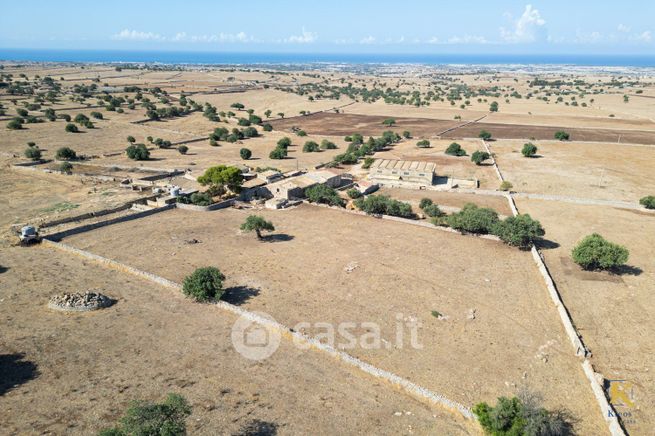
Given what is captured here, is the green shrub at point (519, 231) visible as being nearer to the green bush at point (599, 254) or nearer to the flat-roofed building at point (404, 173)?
the green bush at point (599, 254)

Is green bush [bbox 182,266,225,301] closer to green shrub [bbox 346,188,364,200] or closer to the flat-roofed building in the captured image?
green shrub [bbox 346,188,364,200]

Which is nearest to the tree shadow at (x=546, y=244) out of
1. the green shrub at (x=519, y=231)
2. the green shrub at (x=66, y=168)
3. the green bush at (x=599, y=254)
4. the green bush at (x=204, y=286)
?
the green shrub at (x=519, y=231)

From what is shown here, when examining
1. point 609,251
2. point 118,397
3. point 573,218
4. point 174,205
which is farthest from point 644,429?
point 174,205

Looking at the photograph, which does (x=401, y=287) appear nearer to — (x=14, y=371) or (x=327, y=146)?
(x=14, y=371)

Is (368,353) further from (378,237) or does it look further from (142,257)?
(142,257)

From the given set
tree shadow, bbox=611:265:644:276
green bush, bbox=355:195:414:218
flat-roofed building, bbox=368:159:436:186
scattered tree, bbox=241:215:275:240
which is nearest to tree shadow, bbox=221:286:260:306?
scattered tree, bbox=241:215:275:240
